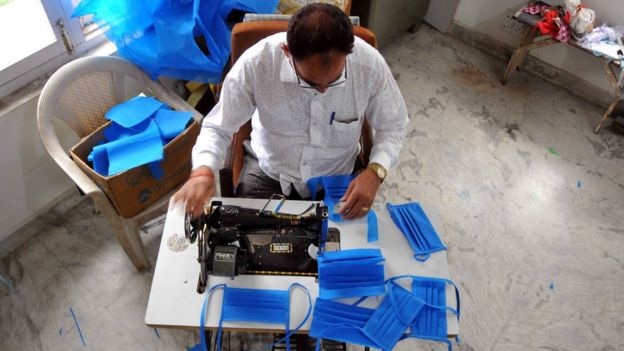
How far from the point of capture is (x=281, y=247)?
4.34ft

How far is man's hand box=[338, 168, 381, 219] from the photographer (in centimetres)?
136

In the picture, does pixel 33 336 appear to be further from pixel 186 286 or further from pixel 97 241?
pixel 186 286

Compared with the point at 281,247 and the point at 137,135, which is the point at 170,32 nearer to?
the point at 137,135

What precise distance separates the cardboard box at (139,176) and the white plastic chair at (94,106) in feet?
0.10

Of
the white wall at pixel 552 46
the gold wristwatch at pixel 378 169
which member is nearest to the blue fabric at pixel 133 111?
the gold wristwatch at pixel 378 169

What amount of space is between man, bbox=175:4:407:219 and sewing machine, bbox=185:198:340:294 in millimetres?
74

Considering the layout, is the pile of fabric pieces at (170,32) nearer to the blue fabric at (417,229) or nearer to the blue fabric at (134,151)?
the blue fabric at (134,151)

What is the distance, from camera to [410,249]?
1.35 m

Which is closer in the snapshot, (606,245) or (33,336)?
(33,336)

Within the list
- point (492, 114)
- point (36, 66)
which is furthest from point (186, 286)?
point (492, 114)

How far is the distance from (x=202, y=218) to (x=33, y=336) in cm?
133

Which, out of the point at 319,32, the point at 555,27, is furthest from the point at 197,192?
the point at 555,27

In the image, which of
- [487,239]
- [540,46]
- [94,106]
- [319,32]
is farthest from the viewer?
[540,46]

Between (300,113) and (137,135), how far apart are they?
29.8 inches
